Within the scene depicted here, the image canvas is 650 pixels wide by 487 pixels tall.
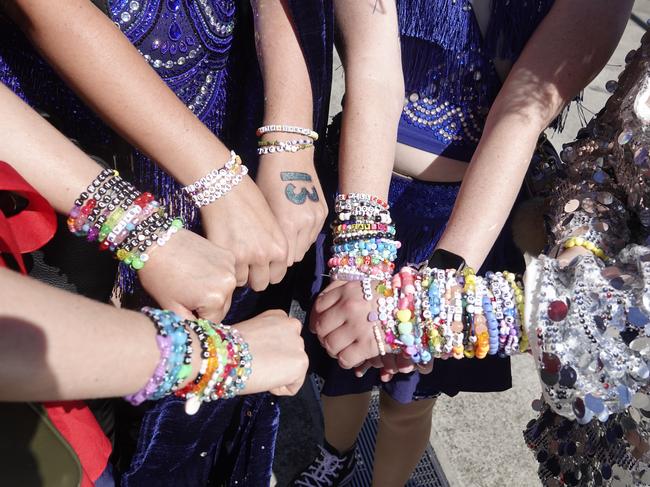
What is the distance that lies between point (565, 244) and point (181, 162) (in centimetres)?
72

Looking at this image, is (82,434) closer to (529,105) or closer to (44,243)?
(44,243)

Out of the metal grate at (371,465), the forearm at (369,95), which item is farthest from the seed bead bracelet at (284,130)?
the metal grate at (371,465)

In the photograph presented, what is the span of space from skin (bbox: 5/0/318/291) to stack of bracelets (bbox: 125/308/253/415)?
0.21m

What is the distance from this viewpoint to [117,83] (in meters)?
0.96

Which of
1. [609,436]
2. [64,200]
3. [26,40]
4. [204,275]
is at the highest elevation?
[26,40]

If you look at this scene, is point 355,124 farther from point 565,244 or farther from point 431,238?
point 565,244

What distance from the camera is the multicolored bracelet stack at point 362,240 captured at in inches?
44.0

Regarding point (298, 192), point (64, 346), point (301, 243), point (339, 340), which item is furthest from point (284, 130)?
point (64, 346)

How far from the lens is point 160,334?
0.77 metres

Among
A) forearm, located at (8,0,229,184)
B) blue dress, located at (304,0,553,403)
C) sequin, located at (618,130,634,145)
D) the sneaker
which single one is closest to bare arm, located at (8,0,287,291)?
forearm, located at (8,0,229,184)

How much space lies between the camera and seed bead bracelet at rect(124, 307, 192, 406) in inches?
30.1

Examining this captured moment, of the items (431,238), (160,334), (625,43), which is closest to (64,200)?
(160,334)

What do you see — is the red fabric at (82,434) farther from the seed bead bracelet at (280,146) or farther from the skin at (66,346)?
the seed bead bracelet at (280,146)

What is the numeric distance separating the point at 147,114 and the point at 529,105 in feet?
2.43
